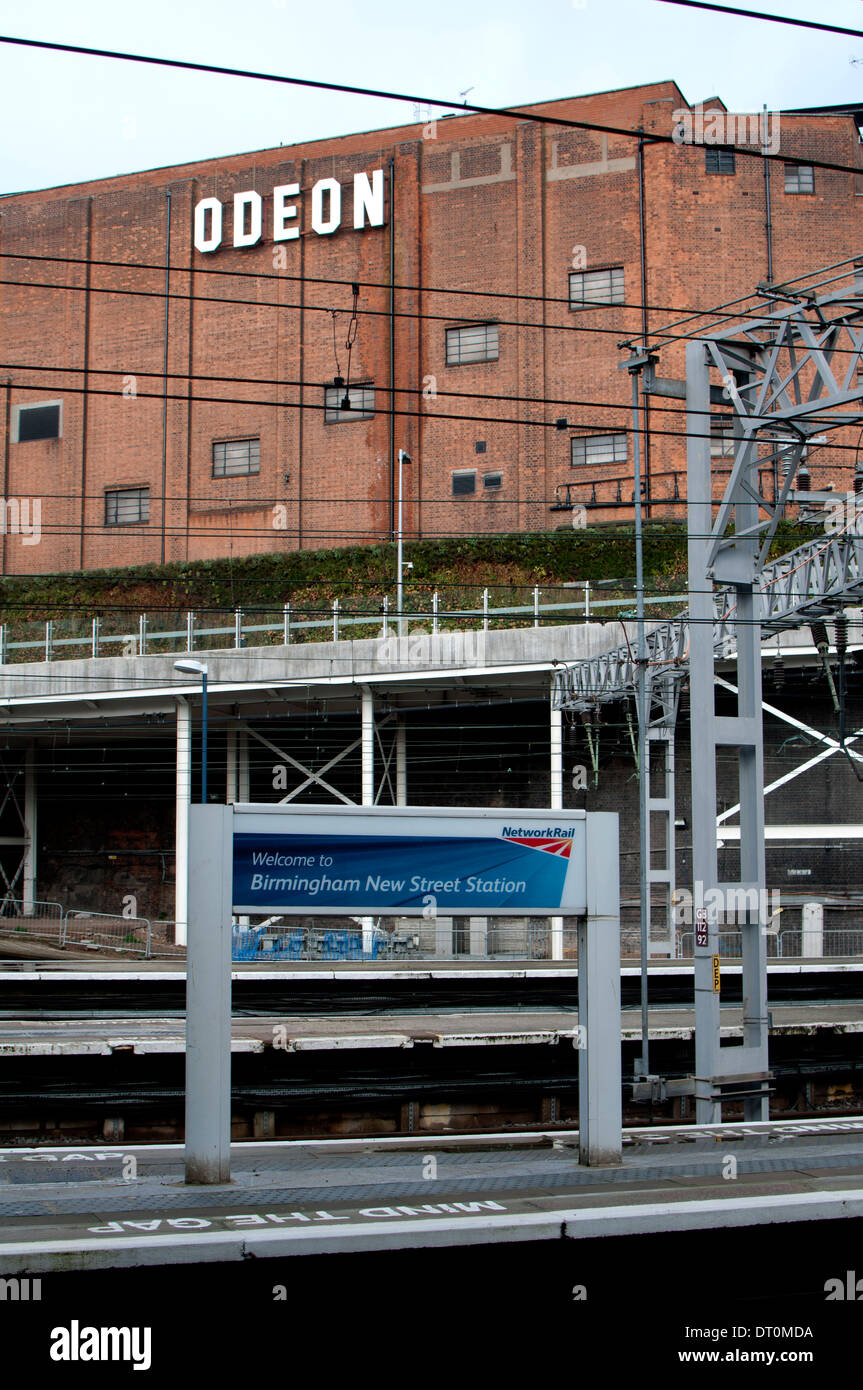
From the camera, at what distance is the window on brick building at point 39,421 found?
5050 centimetres

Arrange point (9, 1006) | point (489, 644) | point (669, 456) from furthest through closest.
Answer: point (669, 456) < point (489, 644) < point (9, 1006)

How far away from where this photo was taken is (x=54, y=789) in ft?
144

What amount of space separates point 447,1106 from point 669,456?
29.4 meters

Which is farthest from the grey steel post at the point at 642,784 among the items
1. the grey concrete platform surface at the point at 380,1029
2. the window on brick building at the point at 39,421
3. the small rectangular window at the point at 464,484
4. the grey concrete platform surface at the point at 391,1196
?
the window on brick building at the point at 39,421

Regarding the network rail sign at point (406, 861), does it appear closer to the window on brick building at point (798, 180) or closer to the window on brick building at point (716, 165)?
the window on brick building at point (716, 165)

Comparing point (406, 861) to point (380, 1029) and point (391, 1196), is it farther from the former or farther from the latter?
point (380, 1029)

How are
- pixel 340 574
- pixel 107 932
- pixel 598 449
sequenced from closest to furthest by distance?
1. pixel 107 932
2. pixel 598 449
3. pixel 340 574

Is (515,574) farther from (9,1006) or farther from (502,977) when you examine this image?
(9,1006)

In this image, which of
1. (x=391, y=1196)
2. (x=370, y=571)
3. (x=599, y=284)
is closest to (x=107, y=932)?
(x=370, y=571)

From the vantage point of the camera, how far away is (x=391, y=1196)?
8.04 m

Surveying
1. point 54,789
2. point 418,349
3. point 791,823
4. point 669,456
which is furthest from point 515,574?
point 54,789

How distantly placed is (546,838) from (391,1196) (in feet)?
9.16

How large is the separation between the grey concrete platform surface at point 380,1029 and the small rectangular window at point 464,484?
25.3 m

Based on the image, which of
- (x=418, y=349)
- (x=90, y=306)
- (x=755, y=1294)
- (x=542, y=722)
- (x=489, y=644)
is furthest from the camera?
(x=90, y=306)
